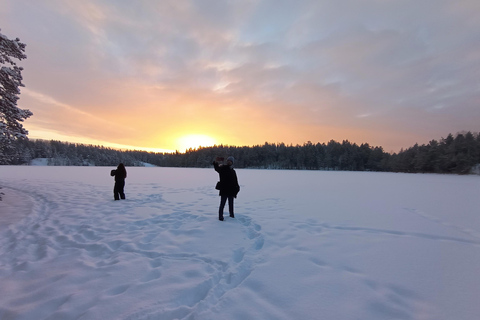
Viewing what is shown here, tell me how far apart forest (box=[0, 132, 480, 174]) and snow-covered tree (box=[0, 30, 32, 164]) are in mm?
500

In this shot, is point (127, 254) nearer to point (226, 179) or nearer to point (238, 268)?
point (238, 268)

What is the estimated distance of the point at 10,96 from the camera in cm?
849

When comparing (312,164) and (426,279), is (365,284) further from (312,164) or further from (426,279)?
(312,164)

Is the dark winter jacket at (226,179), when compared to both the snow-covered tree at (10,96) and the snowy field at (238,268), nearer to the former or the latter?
the snowy field at (238,268)

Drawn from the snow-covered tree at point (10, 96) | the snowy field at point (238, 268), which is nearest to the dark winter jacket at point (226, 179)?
the snowy field at point (238, 268)

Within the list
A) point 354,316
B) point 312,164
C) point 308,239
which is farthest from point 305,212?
point 312,164

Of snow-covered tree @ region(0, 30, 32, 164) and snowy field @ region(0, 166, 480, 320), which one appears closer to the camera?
snowy field @ region(0, 166, 480, 320)

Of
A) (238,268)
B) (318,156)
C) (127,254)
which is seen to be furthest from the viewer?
(318,156)

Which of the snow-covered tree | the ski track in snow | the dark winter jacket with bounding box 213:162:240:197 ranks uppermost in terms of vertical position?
the snow-covered tree

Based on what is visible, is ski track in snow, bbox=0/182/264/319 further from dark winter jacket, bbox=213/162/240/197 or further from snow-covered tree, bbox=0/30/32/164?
snow-covered tree, bbox=0/30/32/164

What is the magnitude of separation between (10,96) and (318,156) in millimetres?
94007

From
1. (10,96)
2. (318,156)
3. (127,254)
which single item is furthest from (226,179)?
(318,156)

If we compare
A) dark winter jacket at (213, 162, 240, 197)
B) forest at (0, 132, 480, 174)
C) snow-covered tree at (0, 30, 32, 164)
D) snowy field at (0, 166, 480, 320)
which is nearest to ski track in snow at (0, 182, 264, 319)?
snowy field at (0, 166, 480, 320)

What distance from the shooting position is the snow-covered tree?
783 centimetres
